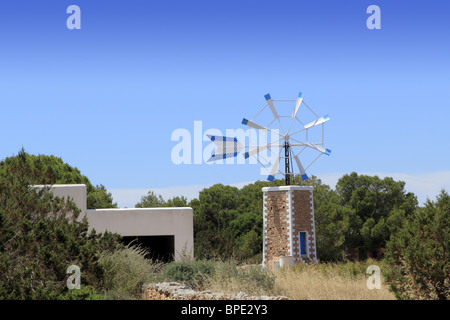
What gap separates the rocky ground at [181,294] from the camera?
18.8 meters

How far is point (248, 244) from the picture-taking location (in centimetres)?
5838

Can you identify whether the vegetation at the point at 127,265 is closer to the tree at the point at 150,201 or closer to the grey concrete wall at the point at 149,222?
the grey concrete wall at the point at 149,222

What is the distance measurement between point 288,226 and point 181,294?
733 inches

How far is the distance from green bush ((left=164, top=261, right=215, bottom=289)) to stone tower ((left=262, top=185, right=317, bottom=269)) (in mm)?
13770

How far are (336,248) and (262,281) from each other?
1580 inches

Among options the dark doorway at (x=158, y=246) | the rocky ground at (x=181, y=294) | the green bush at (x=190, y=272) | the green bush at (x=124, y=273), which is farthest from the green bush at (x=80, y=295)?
the dark doorway at (x=158, y=246)

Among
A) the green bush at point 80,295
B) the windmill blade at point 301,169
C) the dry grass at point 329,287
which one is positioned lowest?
the dry grass at point 329,287

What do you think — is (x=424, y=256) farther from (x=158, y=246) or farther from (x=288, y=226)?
(x=158, y=246)

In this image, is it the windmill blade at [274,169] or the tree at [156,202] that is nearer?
the windmill blade at [274,169]

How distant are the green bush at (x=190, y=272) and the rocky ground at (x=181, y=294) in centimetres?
96

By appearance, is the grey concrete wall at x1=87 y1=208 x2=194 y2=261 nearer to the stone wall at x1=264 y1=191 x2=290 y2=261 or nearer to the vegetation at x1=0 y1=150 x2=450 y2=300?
the vegetation at x1=0 y1=150 x2=450 y2=300

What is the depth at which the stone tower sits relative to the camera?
3769 centimetres
